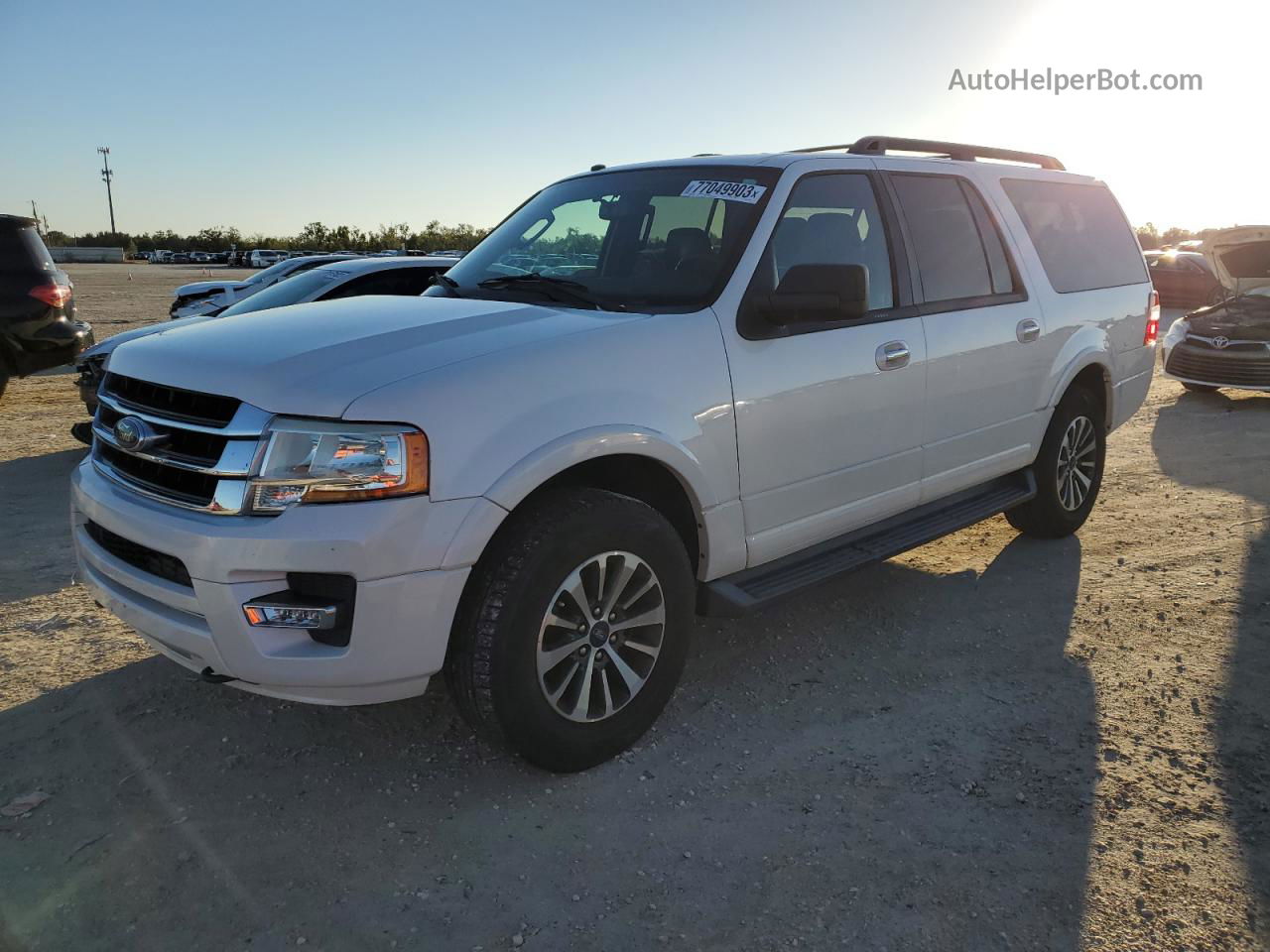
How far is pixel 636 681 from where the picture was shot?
315cm

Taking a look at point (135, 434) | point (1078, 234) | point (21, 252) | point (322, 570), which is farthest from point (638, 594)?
point (21, 252)

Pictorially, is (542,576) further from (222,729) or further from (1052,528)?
(1052,528)

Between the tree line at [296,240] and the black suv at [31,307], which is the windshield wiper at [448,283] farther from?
the tree line at [296,240]

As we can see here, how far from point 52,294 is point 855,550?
844 centimetres

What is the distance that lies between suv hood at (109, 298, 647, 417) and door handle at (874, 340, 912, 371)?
1154mm

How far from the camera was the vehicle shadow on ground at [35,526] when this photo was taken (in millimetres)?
4777

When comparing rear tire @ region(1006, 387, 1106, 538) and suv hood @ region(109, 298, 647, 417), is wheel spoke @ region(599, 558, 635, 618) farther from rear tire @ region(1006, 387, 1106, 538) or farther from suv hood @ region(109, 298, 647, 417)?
rear tire @ region(1006, 387, 1106, 538)

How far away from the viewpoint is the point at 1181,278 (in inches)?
762

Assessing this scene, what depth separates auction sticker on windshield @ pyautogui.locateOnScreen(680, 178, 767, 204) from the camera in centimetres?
362

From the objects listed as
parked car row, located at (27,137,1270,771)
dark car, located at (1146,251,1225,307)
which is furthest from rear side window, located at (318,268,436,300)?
dark car, located at (1146,251,1225,307)

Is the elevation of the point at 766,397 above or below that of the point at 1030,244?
below

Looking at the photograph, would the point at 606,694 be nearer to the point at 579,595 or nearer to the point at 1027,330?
the point at 579,595

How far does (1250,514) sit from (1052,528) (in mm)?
1485

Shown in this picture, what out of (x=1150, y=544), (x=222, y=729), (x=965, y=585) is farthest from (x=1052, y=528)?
(x=222, y=729)
